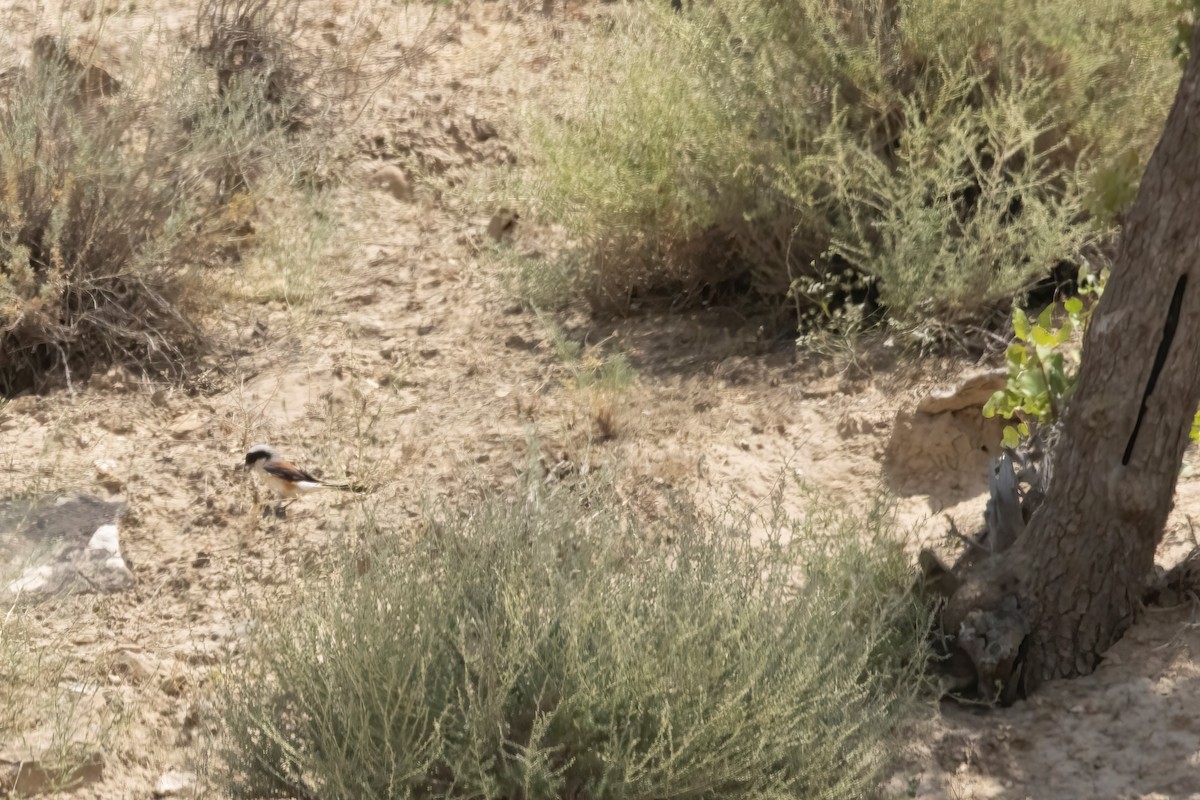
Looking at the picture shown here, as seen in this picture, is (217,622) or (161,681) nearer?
(161,681)

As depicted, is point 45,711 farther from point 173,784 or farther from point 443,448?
point 443,448

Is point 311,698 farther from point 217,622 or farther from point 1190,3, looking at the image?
point 1190,3

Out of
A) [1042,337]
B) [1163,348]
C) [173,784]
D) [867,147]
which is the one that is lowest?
[173,784]

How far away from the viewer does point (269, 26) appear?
6648 millimetres

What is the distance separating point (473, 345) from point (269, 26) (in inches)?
→ 90.3

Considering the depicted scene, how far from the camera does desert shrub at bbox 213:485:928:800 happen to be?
2.79 metres

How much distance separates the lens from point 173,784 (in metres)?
3.36

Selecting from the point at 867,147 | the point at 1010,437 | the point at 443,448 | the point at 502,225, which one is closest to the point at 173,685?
the point at 443,448

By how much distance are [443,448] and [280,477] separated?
0.61 m

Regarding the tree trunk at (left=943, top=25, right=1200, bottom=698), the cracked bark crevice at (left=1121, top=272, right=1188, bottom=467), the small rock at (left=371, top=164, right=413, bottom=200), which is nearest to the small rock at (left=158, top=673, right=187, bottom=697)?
the tree trunk at (left=943, top=25, right=1200, bottom=698)

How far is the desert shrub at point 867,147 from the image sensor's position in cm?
481

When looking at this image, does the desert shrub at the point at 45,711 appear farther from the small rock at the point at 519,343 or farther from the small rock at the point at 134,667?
the small rock at the point at 519,343

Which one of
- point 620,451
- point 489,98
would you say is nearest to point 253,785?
point 620,451

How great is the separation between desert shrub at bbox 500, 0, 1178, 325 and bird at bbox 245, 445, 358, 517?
160 centimetres
